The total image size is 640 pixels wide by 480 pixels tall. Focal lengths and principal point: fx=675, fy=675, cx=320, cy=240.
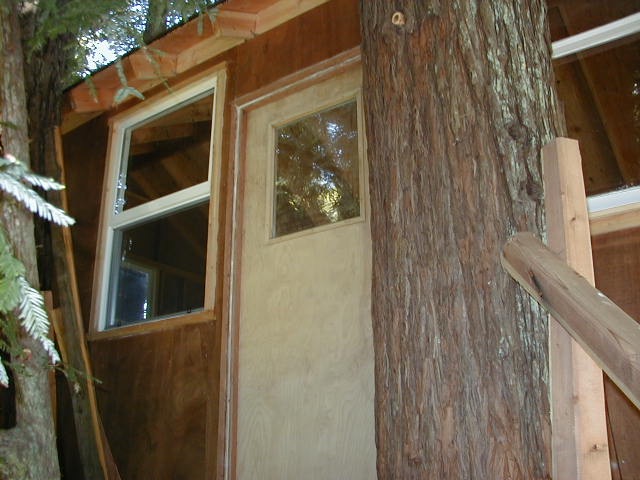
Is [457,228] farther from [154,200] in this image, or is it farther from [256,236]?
[154,200]

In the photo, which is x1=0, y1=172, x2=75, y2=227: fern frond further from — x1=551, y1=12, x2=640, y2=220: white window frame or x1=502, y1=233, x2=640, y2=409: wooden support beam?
x1=551, y1=12, x2=640, y2=220: white window frame

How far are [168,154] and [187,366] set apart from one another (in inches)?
55.7

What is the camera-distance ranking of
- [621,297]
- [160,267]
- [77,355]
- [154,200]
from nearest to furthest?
[621,297] < [77,355] < [160,267] < [154,200]

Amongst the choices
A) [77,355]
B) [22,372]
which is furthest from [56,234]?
[22,372]

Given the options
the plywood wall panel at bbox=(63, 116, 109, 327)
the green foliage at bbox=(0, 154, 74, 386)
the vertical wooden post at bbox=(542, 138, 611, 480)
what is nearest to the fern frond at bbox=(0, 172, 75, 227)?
the green foliage at bbox=(0, 154, 74, 386)

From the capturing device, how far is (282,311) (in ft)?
10.4

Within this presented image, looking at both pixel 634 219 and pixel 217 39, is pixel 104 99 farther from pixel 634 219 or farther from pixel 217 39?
pixel 634 219

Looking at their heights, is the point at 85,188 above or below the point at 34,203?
above

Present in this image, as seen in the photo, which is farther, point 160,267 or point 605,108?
point 160,267

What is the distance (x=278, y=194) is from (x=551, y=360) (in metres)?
2.09

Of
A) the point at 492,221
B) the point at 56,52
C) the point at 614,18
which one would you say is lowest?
the point at 492,221

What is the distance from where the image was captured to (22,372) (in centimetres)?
203

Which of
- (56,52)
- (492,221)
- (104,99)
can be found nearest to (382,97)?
(492,221)

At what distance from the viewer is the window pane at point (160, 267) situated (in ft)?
12.0
